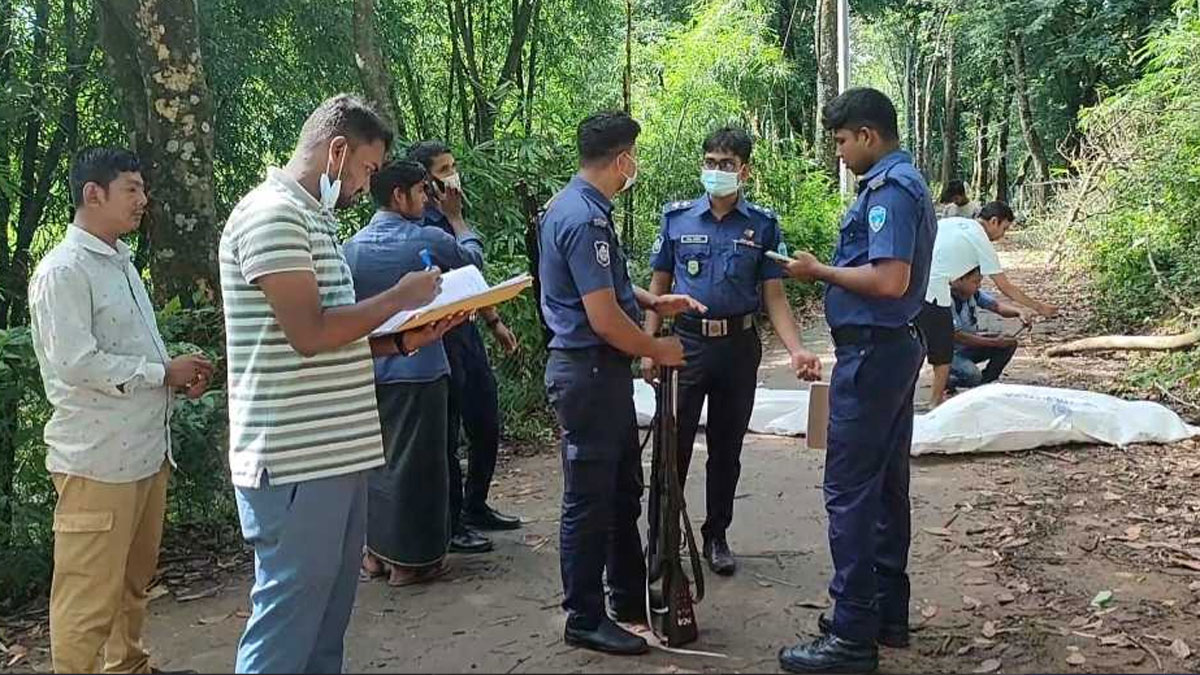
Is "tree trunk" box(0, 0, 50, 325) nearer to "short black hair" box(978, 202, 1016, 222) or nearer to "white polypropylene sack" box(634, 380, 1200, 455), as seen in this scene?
"white polypropylene sack" box(634, 380, 1200, 455)

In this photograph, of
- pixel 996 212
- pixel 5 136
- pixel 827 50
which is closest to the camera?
pixel 5 136

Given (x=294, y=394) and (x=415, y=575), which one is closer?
(x=294, y=394)

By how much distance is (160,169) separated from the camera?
16.3 ft

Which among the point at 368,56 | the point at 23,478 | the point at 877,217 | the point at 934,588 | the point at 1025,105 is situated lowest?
the point at 934,588

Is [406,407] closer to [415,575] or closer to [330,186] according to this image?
[415,575]

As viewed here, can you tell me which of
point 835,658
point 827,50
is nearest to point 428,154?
point 835,658

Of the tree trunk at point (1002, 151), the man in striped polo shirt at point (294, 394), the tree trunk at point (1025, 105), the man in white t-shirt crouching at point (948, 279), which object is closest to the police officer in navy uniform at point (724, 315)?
the man in striped polo shirt at point (294, 394)

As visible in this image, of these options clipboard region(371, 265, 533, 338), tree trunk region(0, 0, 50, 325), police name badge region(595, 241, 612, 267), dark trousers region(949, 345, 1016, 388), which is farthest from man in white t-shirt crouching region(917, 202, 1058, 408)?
tree trunk region(0, 0, 50, 325)

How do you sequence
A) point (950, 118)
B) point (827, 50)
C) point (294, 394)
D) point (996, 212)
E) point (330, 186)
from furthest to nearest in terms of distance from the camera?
point (950, 118), point (827, 50), point (996, 212), point (330, 186), point (294, 394)

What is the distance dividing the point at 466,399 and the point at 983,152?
30.9 meters

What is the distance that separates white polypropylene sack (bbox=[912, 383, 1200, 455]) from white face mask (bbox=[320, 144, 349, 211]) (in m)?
4.46

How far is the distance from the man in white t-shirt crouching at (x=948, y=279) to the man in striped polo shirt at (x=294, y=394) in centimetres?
506

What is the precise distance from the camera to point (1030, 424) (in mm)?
6363

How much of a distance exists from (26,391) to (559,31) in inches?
302
